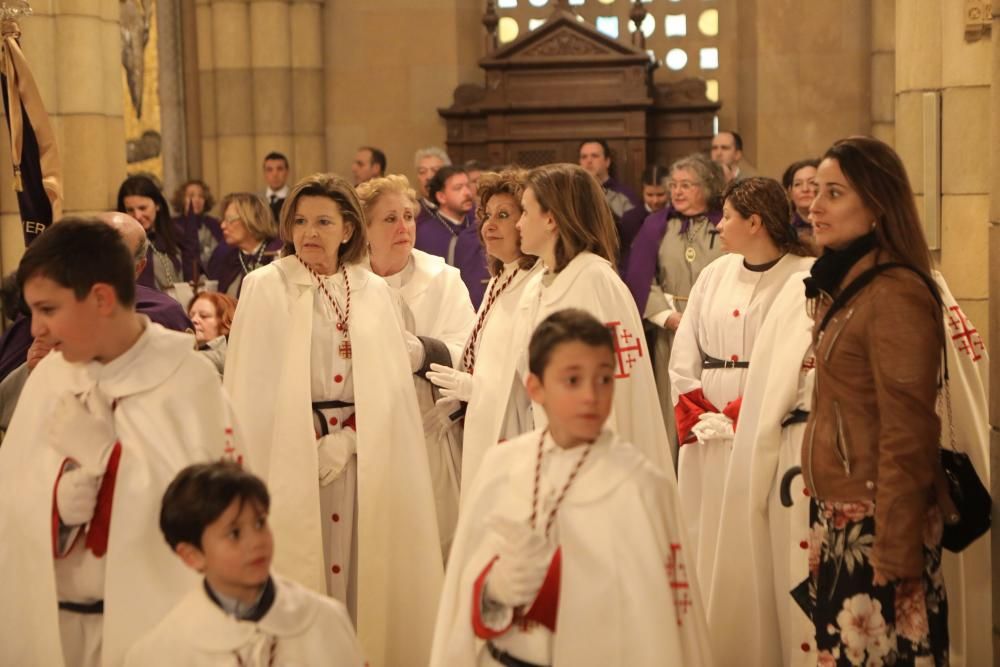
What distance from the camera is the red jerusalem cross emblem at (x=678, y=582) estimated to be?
3.66 meters

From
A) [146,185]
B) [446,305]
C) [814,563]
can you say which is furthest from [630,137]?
[814,563]

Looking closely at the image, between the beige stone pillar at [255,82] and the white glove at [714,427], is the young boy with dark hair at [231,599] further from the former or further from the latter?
the beige stone pillar at [255,82]

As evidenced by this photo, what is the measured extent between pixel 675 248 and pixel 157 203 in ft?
10.4

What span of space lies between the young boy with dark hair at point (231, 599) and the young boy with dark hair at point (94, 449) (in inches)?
11.9

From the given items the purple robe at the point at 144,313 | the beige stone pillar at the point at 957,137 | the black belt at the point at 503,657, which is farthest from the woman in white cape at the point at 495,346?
the beige stone pillar at the point at 957,137

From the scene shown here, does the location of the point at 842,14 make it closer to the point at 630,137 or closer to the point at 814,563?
the point at 630,137

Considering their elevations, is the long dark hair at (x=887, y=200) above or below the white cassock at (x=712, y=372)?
above

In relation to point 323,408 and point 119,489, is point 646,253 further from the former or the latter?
point 119,489

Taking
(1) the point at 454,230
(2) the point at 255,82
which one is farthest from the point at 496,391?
(2) the point at 255,82

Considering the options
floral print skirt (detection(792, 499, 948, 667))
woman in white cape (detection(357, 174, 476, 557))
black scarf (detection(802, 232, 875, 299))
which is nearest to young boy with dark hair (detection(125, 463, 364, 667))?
floral print skirt (detection(792, 499, 948, 667))

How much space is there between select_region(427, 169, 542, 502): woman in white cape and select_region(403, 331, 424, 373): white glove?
0.11 metres

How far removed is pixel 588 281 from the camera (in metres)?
5.35

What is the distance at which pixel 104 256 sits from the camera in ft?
12.4

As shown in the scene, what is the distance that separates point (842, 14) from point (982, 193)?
3.99 m
